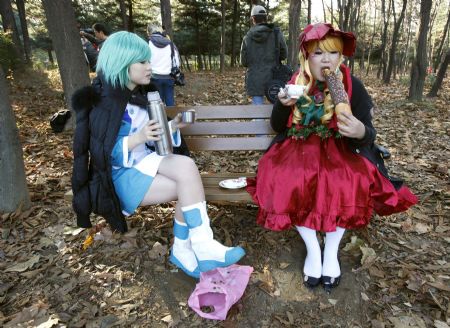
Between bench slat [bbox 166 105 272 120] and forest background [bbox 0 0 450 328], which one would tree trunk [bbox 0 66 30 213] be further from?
bench slat [bbox 166 105 272 120]

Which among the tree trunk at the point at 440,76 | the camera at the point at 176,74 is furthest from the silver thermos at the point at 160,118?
the tree trunk at the point at 440,76

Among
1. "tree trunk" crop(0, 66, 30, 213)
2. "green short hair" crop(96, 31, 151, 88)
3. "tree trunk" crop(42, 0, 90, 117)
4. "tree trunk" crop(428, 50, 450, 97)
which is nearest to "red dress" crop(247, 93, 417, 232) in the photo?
"green short hair" crop(96, 31, 151, 88)

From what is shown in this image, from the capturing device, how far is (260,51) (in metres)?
5.50

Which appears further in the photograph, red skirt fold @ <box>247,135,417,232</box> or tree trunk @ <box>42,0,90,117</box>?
tree trunk @ <box>42,0,90,117</box>

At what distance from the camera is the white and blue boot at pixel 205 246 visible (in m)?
2.16

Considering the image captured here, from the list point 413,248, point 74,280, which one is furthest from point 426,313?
point 74,280

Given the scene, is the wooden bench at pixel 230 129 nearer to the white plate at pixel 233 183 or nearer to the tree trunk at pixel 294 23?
the white plate at pixel 233 183

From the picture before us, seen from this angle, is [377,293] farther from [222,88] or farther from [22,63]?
[22,63]

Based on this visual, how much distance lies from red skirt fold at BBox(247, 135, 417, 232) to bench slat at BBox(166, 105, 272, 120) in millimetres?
820

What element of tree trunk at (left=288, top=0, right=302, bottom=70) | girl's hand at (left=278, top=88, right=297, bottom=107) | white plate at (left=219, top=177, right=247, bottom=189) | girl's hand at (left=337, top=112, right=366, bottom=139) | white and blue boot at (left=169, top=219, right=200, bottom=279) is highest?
tree trunk at (left=288, top=0, right=302, bottom=70)

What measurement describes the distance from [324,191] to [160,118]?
3.84 feet

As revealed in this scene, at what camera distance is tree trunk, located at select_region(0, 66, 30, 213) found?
3.09m

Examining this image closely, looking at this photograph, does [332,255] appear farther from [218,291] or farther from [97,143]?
[97,143]

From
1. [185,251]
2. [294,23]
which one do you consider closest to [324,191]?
[185,251]
